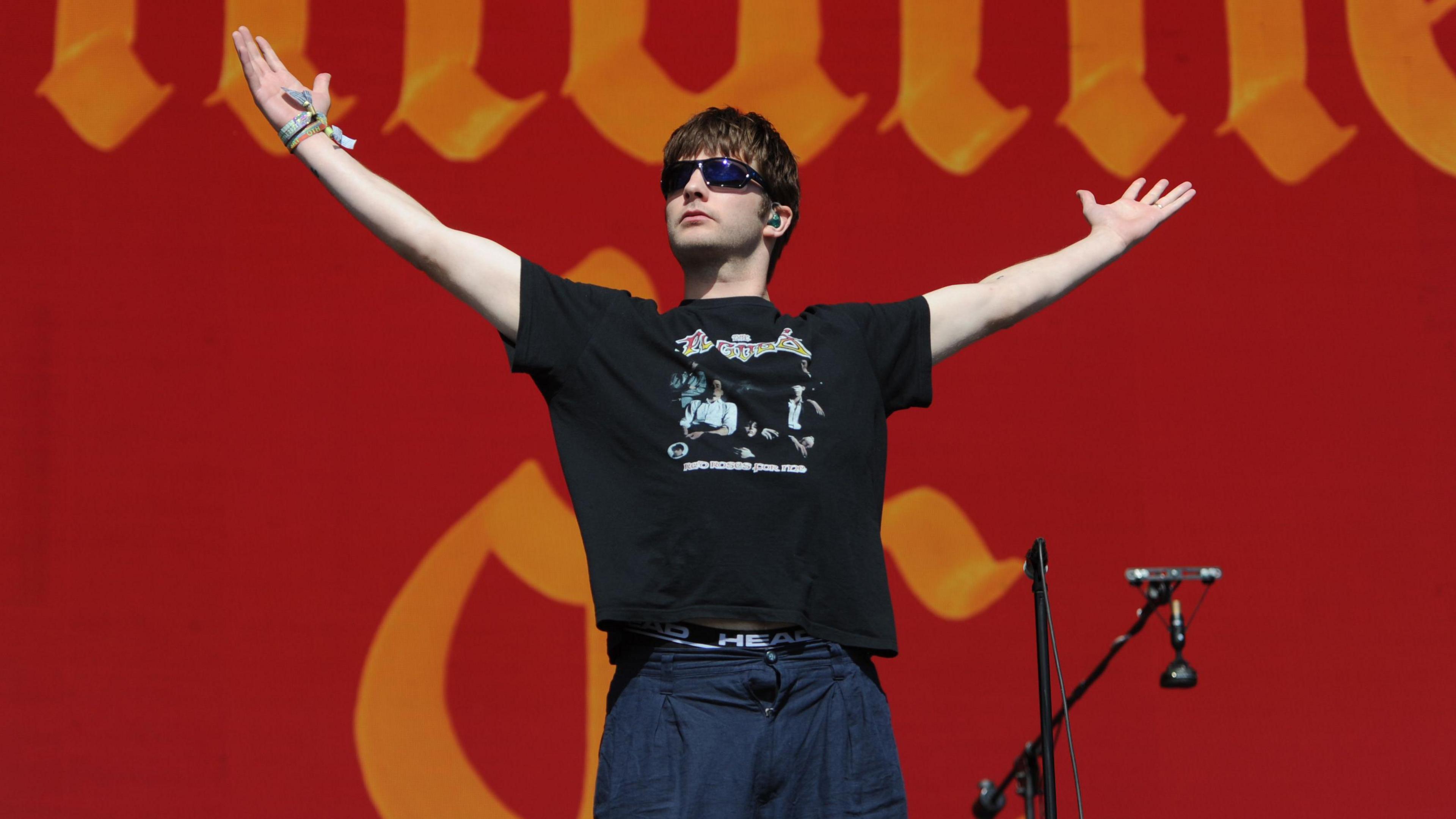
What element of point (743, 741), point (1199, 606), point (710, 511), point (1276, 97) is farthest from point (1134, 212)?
point (1276, 97)

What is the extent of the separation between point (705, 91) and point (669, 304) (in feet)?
1.96

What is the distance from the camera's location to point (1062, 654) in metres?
3.34

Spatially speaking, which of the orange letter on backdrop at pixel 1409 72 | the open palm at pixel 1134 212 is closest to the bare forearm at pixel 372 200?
the open palm at pixel 1134 212

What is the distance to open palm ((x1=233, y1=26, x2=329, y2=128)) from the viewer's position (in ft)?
5.29

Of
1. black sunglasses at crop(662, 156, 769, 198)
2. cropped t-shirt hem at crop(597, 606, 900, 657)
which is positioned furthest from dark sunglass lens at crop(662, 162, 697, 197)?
cropped t-shirt hem at crop(597, 606, 900, 657)

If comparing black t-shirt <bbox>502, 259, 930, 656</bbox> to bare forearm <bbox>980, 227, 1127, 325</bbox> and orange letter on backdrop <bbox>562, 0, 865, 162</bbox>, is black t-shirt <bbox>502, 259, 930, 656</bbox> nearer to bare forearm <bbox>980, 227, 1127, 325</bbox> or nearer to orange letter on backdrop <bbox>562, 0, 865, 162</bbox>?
bare forearm <bbox>980, 227, 1127, 325</bbox>

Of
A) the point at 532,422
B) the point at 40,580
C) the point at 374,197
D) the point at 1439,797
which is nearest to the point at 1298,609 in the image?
the point at 1439,797

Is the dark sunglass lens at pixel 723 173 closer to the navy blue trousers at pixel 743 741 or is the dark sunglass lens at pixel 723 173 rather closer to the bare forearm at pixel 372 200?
the bare forearm at pixel 372 200

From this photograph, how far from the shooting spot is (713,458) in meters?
1.51

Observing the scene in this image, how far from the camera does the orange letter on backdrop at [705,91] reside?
3.47m

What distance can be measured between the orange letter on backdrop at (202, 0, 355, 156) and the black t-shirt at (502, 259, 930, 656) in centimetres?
208

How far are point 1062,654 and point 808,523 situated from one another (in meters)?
2.03

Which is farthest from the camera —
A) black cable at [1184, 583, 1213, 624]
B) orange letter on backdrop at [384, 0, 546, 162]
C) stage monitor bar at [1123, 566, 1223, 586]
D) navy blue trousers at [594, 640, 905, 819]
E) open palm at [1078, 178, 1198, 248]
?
orange letter on backdrop at [384, 0, 546, 162]

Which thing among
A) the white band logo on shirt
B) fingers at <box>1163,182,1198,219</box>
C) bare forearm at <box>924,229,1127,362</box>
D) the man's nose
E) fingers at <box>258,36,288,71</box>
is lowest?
the white band logo on shirt
